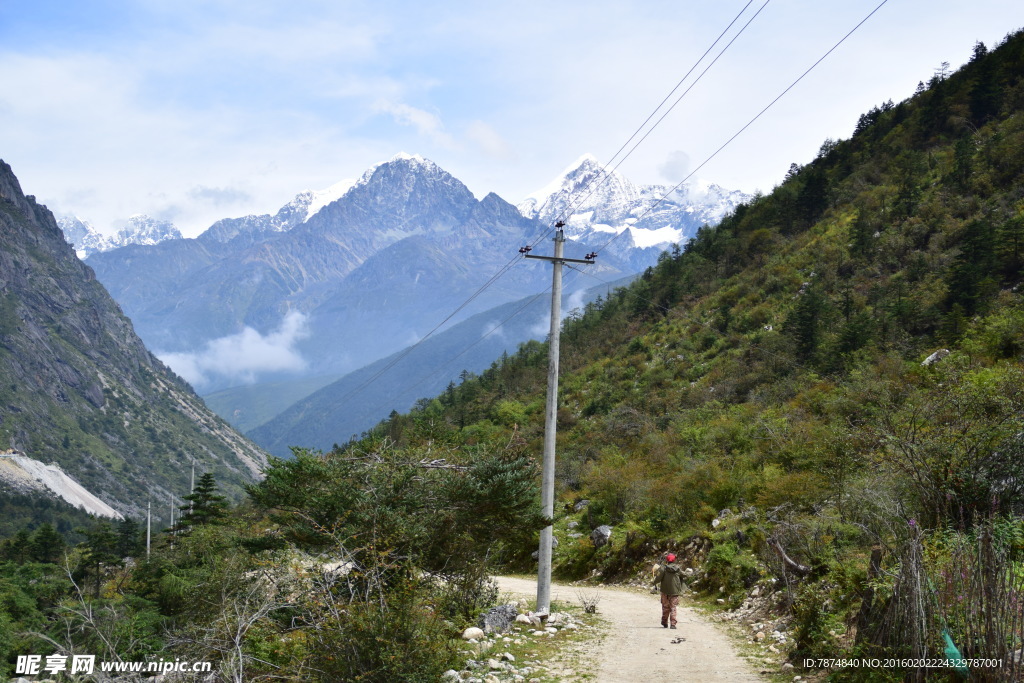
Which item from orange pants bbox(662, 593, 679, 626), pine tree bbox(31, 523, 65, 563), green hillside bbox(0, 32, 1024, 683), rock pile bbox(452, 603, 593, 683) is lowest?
pine tree bbox(31, 523, 65, 563)

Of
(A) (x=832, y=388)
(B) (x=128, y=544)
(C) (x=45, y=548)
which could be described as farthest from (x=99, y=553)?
(A) (x=832, y=388)

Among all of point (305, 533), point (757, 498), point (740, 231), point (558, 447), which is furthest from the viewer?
point (740, 231)

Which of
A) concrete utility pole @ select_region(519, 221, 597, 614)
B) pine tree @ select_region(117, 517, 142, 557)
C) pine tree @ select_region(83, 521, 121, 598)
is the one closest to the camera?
concrete utility pole @ select_region(519, 221, 597, 614)

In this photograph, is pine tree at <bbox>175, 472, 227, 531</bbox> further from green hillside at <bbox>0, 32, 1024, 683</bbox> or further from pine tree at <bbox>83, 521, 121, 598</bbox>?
pine tree at <bbox>83, 521, 121, 598</bbox>

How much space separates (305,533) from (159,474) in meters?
207

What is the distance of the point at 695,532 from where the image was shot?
18.3 metres

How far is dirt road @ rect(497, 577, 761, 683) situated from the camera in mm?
9047

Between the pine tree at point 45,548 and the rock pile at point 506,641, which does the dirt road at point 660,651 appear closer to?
the rock pile at point 506,641

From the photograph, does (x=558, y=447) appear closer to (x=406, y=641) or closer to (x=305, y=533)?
(x=305, y=533)

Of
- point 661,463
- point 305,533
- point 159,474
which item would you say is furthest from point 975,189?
point 159,474

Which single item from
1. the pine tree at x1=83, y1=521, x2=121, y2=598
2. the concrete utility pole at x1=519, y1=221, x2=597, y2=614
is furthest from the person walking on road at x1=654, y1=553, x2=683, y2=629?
the pine tree at x1=83, y1=521, x2=121, y2=598

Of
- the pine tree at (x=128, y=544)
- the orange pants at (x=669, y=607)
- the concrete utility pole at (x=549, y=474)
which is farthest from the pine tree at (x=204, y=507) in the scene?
the orange pants at (x=669, y=607)

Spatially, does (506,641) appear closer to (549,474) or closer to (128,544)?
(549,474)

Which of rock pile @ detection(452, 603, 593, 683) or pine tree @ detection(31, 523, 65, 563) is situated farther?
pine tree @ detection(31, 523, 65, 563)
